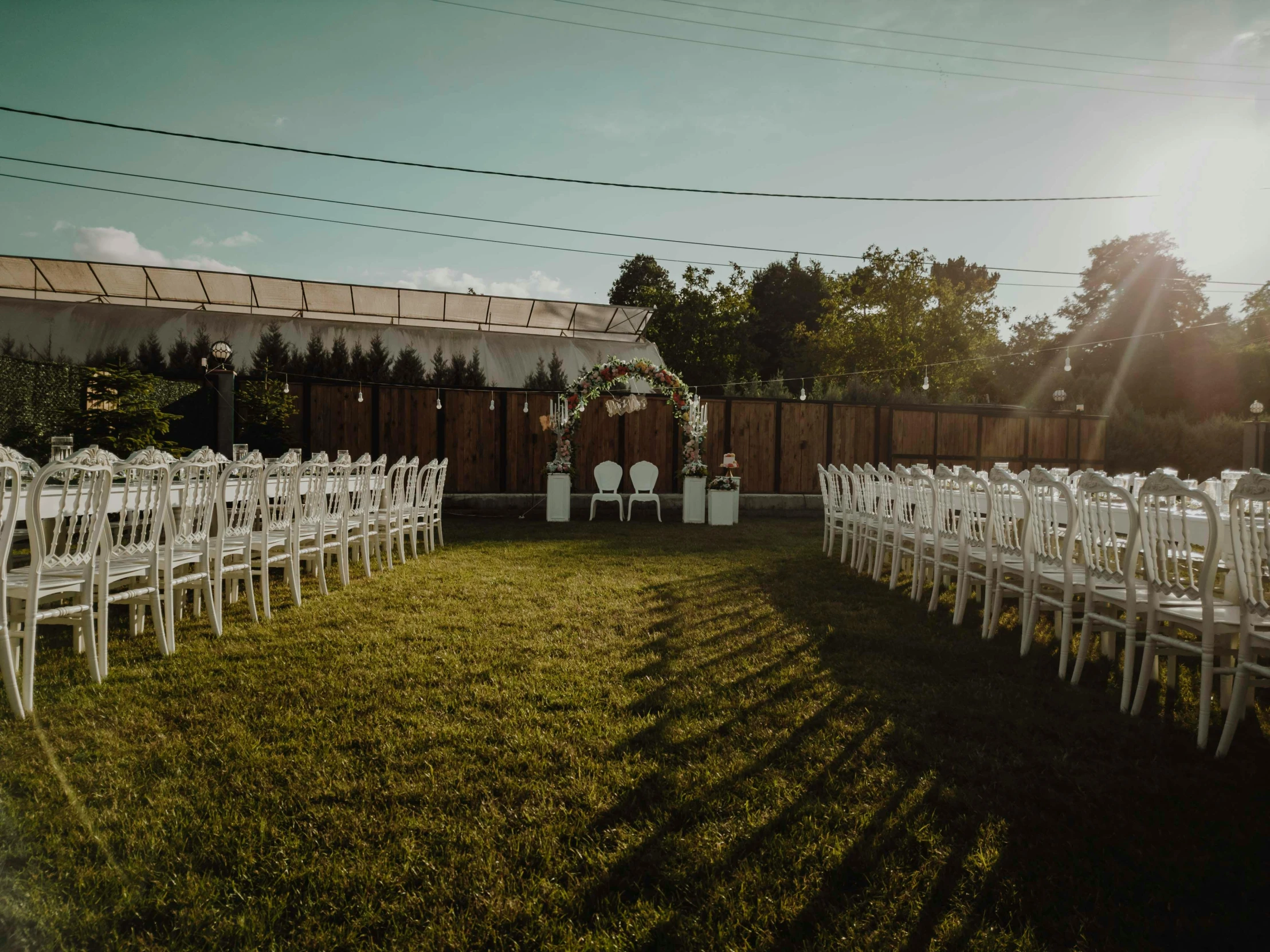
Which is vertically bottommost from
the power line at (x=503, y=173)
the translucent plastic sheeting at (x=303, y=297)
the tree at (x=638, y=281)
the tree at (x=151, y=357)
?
the tree at (x=151, y=357)

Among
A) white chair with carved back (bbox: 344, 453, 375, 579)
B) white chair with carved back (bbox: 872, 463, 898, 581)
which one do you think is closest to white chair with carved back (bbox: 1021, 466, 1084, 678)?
white chair with carved back (bbox: 872, 463, 898, 581)

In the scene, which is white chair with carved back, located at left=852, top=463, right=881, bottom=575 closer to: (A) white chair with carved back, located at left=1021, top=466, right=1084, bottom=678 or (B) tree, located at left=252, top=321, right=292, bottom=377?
(A) white chair with carved back, located at left=1021, top=466, right=1084, bottom=678

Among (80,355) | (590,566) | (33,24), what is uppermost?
(33,24)

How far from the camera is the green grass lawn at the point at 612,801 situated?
1.51 metres

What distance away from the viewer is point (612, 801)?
202 centimetres

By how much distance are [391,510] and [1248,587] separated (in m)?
5.96

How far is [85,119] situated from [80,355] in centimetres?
1138

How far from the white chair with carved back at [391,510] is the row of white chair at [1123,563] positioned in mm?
4287

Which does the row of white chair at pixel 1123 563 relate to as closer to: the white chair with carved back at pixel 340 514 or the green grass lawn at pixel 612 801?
the green grass lawn at pixel 612 801

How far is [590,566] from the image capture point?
21.3ft

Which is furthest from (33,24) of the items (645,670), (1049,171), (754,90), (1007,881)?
(1049,171)

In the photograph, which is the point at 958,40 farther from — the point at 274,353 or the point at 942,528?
the point at 274,353

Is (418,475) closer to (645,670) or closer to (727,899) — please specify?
(645,670)

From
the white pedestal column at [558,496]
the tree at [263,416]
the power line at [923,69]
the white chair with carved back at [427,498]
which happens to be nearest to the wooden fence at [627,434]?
the tree at [263,416]
